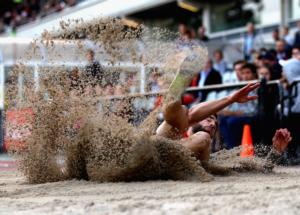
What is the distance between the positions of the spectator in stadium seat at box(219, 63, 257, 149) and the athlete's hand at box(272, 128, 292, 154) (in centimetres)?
285

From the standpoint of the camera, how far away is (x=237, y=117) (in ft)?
32.9

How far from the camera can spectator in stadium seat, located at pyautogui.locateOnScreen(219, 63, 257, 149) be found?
32.6 feet

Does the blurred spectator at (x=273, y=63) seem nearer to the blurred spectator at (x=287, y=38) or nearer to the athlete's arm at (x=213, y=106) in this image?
the blurred spectator at (x=287, y=38)

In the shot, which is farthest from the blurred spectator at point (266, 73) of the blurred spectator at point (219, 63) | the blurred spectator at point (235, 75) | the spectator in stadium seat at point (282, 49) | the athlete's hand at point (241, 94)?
the blurred spectator at point (219, 63)

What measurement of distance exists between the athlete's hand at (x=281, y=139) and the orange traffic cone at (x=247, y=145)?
436mm

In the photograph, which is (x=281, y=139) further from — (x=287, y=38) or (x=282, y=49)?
(x=287, y=38)

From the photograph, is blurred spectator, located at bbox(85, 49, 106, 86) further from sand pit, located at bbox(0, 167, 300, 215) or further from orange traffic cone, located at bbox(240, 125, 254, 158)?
orange traffic cone, located at bbox(240, 125, 254, 158)

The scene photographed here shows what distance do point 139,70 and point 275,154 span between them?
1722 mm

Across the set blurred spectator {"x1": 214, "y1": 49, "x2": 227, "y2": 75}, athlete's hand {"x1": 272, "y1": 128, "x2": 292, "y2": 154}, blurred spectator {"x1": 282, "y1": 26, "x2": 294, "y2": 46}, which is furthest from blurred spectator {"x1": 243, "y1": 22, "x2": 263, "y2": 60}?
athlete's hand {"x1": 272, "y1": 128, "x2": 292, "y2": 154}

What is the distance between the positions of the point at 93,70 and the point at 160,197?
2.40m

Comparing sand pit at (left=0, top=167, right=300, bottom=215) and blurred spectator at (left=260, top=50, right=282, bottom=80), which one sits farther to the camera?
blurred spectator at (left=260, top=50, right=282, bottom=80)

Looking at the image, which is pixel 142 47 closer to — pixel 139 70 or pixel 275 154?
pixel 139 70

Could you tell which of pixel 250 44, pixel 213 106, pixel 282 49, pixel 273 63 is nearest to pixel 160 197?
pixel 213 106

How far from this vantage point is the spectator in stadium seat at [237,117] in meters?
9.93
